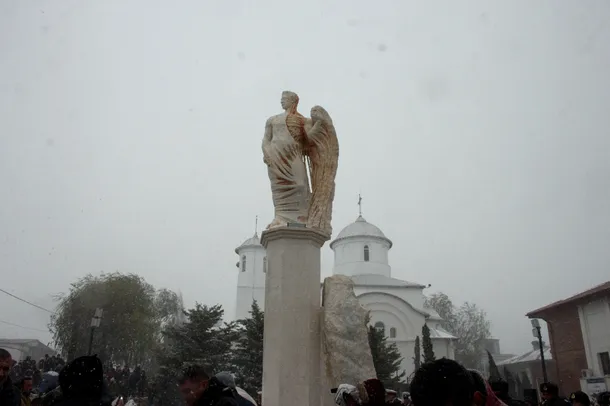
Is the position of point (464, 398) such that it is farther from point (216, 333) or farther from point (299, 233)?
point (216, 333)

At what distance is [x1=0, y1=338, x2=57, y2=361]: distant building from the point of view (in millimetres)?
42469

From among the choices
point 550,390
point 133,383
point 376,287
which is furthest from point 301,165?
point 376,287

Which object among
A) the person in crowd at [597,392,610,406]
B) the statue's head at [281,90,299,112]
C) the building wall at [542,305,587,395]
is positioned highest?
the statue's head at [281,90,299,112]

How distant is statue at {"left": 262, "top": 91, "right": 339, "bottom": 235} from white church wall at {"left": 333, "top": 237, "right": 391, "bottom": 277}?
36.4m

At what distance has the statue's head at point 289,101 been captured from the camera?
7129 millimetres

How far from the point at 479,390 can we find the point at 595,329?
79.2 ft

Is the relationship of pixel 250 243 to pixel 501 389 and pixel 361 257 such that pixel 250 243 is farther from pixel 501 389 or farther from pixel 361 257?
pixel 501 389

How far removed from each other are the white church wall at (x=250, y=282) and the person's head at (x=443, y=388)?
44924 millimetres

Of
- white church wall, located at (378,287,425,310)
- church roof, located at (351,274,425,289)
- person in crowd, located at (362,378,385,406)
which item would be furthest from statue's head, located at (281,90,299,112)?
white church wall, located at (378,287,425,310)

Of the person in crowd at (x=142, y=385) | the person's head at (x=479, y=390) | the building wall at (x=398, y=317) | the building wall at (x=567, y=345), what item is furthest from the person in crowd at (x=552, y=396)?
the building wall at (x=398, y=317)

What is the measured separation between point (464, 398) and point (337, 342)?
13.0ft

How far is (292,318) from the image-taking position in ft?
19.8

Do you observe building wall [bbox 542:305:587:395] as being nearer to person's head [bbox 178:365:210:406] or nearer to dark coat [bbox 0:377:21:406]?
person's head [bbox 178:365:210:406]

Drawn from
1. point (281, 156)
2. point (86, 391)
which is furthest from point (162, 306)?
point (86, 391)
